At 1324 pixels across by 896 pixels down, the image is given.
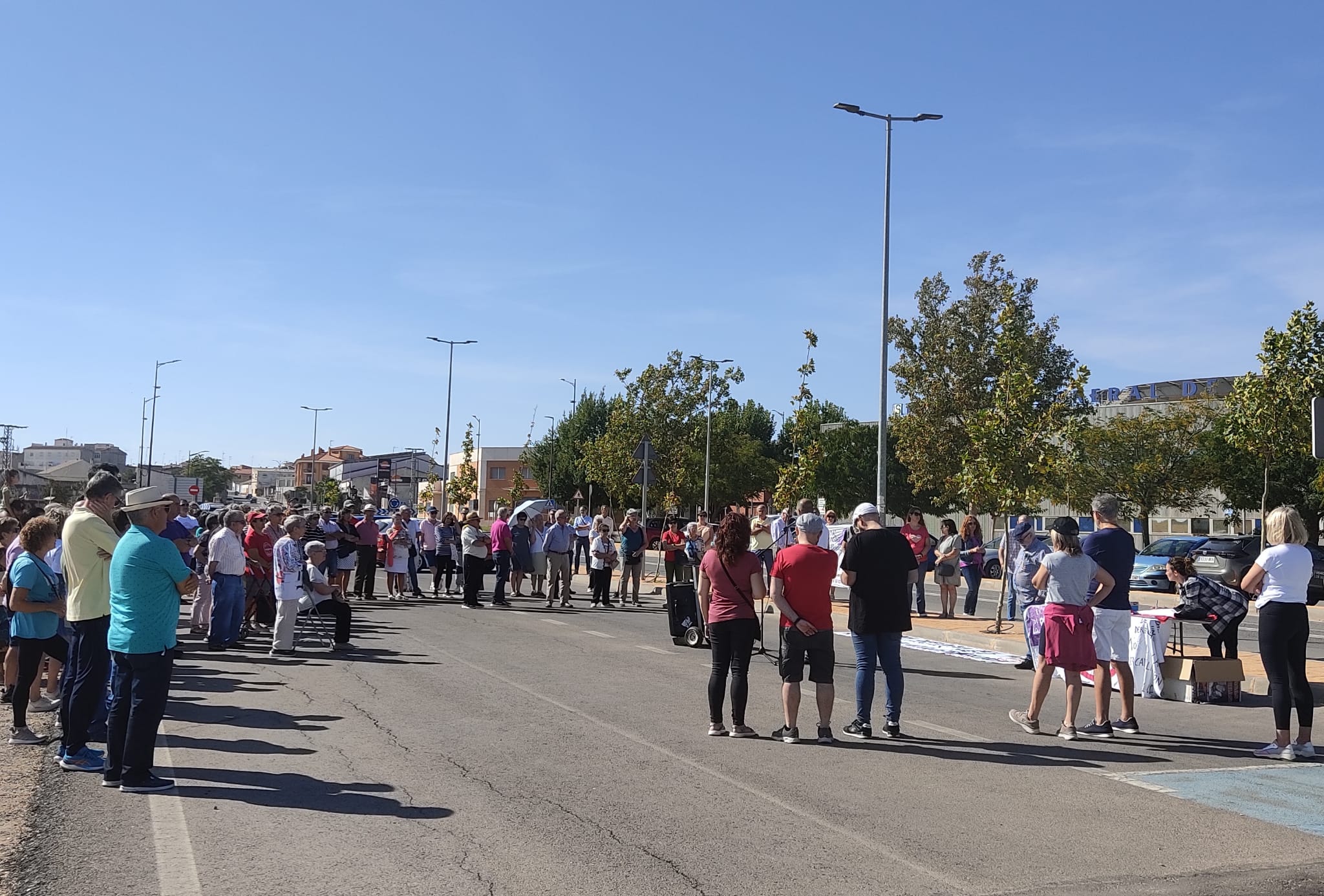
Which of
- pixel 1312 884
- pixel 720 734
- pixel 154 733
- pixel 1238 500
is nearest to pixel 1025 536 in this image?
pixel 720 734

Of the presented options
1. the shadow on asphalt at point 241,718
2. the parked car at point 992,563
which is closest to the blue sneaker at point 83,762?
the shadow on asphalt at point 241,718

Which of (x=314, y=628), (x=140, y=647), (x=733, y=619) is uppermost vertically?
(x=733, y=619)

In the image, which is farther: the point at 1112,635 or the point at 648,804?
the point at 1112,635

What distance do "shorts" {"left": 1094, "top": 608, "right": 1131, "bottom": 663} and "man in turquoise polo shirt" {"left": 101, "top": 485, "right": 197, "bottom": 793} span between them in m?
6.96

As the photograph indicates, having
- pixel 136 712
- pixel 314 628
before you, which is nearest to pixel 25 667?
pixel 136 712

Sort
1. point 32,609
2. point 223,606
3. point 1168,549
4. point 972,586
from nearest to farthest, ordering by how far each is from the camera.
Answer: point 32,609 < point 223,606 < point 972,586 < point 1168,549

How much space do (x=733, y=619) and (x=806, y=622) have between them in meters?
0.58

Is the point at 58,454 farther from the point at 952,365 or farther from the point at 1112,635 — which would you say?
the point at 1112,635

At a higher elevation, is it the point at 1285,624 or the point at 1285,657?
the point at 1285,624

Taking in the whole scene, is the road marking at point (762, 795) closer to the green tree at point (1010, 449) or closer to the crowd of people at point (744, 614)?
the crowd of people at point (744, 614)

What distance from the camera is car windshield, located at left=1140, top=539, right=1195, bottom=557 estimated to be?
3278 centimetres

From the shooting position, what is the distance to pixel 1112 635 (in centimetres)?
994

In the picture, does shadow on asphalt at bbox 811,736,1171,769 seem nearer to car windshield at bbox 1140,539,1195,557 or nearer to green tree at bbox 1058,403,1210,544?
car windshield at bbox 1140,539,1195,557

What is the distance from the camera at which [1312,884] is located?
5.73m
